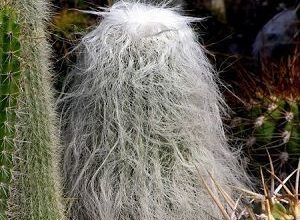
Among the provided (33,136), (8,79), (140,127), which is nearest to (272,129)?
(140,127)

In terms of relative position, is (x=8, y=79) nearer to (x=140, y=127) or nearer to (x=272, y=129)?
(x=140, y=127)

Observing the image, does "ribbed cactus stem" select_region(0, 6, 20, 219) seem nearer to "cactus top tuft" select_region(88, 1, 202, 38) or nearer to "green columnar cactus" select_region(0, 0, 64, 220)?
"green columnar cactus" select_region(0, 0, 64, 220)

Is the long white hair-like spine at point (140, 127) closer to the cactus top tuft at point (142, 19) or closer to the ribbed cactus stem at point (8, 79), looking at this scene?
the cactus top tuft at point (142, 19)

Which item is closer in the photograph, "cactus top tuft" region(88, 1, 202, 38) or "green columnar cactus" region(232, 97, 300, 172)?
"cactus top tuft" region(88, 1, 202, 38)

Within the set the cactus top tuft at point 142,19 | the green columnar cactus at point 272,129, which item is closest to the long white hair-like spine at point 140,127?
the cactus top tuft at point 142,19

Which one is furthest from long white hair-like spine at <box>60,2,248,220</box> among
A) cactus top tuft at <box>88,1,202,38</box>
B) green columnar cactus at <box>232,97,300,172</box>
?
green columnar cactus at <box>232,97,300,172</box>

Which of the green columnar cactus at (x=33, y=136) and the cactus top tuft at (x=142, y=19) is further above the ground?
the cactus top tuft at (x=142, y=19)
